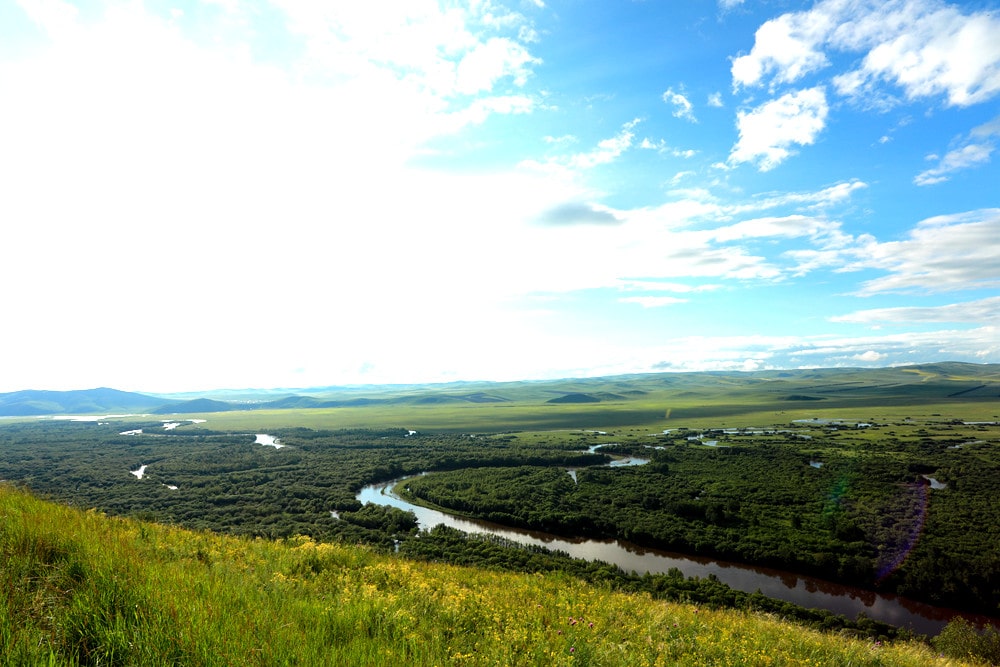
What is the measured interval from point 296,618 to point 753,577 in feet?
159

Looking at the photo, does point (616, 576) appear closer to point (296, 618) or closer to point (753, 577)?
point (753, 577)

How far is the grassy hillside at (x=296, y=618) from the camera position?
13.8ft

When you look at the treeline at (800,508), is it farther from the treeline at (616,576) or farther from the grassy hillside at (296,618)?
the grassy hillside at (296,618)

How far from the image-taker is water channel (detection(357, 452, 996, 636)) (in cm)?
3444

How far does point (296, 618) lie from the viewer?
19.1 feet

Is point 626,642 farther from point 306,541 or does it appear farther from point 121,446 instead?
point 121,446

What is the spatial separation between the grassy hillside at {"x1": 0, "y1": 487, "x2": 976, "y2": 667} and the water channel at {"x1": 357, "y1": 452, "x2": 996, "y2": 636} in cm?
3443

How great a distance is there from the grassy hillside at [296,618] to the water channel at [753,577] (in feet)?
113

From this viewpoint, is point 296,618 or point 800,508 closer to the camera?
point 296,618

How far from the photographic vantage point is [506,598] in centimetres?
941

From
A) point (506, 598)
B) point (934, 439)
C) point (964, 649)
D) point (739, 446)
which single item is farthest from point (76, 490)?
point (934, 439)

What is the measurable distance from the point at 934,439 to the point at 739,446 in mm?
45408

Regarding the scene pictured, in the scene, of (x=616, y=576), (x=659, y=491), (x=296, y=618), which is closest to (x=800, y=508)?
(x=659, y=491)

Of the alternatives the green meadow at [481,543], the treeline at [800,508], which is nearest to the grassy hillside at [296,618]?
the green meadow at [481,543]
